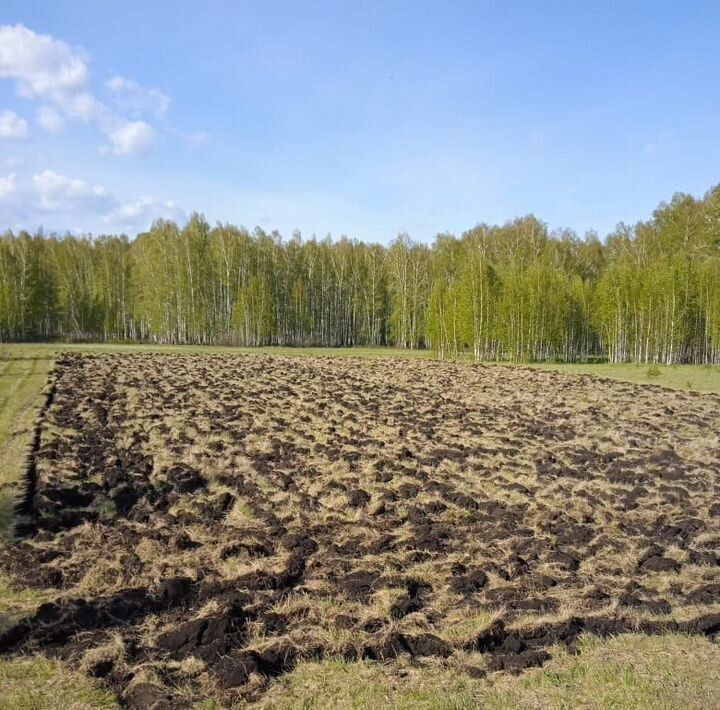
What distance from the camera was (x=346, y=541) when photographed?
7820 millimetres

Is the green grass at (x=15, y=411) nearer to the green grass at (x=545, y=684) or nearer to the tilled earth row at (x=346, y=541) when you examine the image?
→ the tilled earth row at (x=346, y=541)

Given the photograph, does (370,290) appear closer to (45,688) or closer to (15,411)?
(15,411)

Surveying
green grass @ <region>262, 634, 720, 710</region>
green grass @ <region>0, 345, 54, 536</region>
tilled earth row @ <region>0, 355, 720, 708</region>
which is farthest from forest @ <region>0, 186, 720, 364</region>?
green grass @ <region>262, 634, 720, 710</region>

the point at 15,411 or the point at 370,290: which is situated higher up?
the point at 370,290

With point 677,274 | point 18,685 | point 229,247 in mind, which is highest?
point 229,247

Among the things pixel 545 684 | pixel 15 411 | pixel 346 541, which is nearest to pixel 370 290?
pixel 15 411

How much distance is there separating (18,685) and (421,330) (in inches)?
2361

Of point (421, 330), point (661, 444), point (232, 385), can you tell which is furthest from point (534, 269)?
point (661, 444)

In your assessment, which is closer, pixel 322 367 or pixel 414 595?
pixel 414 595

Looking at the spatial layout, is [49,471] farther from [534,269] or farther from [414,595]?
[534,269]

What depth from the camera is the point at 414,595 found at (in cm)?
634

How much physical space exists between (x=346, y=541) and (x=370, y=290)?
207 feet

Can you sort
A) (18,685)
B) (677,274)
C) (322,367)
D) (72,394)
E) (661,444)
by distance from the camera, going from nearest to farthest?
(18,685), (661,444), (72,394), (322,367), (677,274)

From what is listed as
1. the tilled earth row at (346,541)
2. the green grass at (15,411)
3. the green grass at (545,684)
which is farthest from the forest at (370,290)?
the green grass at (545,684)
